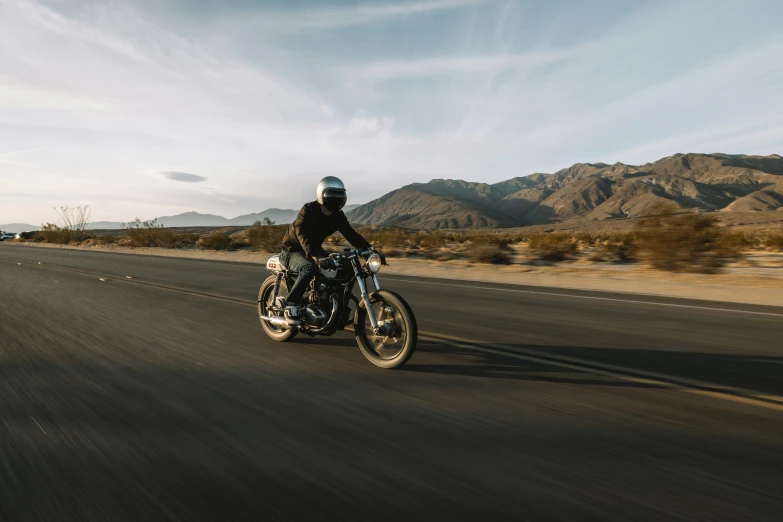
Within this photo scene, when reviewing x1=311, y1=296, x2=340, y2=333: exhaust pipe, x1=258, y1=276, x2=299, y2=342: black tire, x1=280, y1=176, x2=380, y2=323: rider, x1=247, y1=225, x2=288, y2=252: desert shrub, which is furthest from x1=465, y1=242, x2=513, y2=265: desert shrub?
x1=311, y1=296, x2=340, y2=333: exhaust pipe

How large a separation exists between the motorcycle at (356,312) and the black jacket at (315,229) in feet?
0.83

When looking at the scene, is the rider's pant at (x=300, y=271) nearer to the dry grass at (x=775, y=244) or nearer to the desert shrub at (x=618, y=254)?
the desert shrub at (x=618, y=254)

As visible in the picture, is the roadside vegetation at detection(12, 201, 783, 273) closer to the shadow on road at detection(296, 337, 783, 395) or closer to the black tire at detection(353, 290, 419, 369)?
the shadow on road at detection(296, 337, 783, 395)

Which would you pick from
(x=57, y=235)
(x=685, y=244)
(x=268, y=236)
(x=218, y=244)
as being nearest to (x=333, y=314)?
(x=685, y=244)

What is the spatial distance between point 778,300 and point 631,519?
33.4ft

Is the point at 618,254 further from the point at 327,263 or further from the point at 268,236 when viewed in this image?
the point at 327,263

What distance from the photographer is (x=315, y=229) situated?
18.4 ft

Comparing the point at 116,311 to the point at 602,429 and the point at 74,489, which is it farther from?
the point at 602,429

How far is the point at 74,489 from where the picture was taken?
2.69m

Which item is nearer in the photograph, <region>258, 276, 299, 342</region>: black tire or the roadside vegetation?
<region>258, 276, 299, 342</region>: black tire

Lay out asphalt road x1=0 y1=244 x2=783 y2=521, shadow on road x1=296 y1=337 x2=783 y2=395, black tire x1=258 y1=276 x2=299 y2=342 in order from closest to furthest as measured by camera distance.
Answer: asphalt road x1=0 y1=244 x2=783 y2=521 → shadow on road x1=296 y1=337 x2=783 y2=395 → black tire x1=258 y1=276 x2=299 y2=342

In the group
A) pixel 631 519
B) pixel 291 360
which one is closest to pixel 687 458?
pixel 631 519

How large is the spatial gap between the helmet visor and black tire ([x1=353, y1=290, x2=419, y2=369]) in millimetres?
1087

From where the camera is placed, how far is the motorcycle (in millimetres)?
5004
